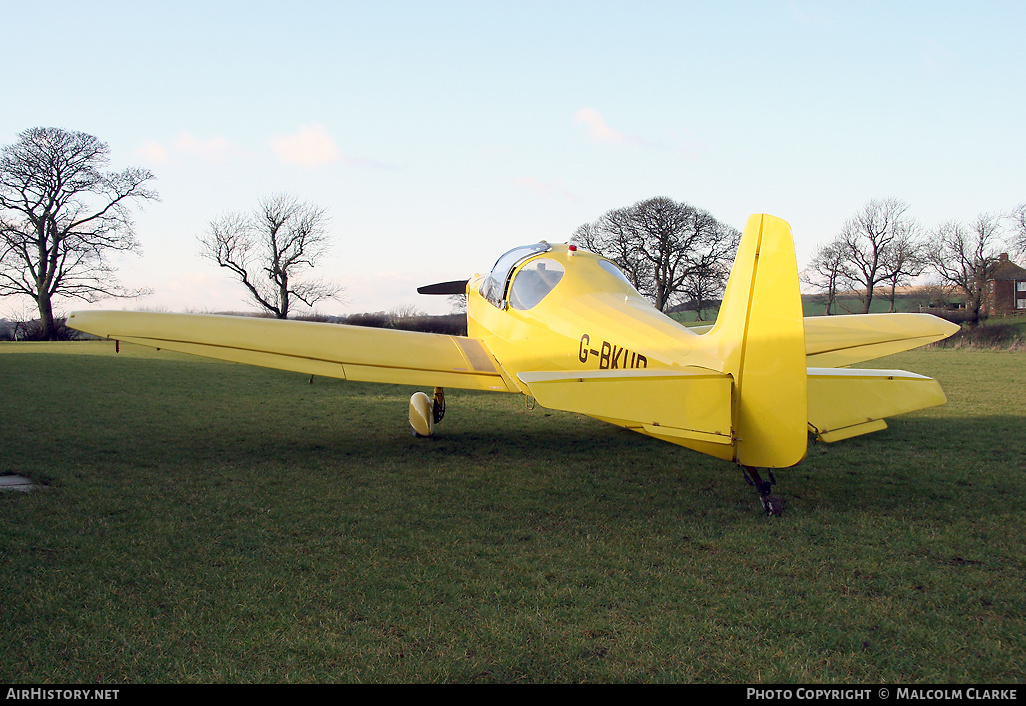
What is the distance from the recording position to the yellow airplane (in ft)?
13.3

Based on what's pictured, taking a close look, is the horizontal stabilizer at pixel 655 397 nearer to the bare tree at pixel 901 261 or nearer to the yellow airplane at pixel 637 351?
the yellow airplane at pixel 637 351

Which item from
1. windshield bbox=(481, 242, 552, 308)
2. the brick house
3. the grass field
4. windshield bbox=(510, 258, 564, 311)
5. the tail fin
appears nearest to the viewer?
the grass field

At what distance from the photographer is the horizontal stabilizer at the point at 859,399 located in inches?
174

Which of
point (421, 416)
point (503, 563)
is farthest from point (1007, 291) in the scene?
point (503, 563)

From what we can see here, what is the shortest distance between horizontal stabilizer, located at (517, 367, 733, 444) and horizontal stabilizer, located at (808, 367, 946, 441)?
2.51 ft

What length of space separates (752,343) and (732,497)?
1.67 metres

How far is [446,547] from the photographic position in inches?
159

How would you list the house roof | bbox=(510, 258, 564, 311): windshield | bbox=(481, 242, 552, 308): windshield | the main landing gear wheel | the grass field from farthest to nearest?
the house roof < the main landing gear wheel < bbox=(481, 242, 552, 308): windshield < bbox=(510, 258, 564, 311): windshield < the grass field

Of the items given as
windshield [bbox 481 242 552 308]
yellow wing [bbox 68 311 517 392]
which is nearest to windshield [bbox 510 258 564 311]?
windshield [bbox 481 242 552 308]

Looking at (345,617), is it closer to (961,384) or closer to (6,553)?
(6,553)

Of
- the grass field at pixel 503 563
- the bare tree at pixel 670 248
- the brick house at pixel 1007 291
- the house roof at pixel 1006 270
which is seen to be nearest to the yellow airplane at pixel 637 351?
the grass field at pixel 503 563

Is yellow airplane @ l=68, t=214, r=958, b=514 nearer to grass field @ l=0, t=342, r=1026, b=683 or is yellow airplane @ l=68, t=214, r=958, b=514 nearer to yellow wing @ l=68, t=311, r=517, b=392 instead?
yellow wing @ l=68, t=311, r=517, b=392

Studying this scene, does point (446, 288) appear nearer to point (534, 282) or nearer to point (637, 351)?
point (534, 282)
